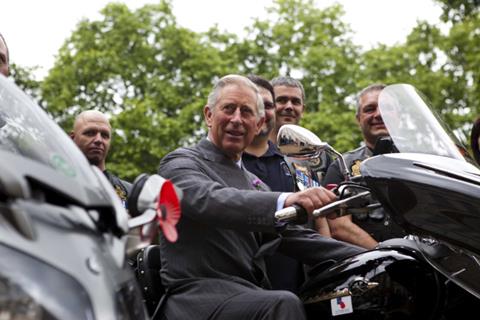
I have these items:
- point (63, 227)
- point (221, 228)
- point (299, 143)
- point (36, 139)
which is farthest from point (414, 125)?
point (63, 227)

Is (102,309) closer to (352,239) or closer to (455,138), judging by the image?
(455,138)

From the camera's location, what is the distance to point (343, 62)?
27.2m

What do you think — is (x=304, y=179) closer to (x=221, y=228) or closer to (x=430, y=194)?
(x=221, y=228)

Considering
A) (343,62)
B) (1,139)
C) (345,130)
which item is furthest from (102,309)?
(343,62)

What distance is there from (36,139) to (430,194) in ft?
4.14

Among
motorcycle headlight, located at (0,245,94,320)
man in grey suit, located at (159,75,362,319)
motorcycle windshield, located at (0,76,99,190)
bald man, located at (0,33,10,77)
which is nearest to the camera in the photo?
motorcycle headlight, located at (0,245,94,320)

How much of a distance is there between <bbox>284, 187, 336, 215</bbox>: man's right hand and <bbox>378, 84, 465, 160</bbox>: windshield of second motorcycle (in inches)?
13.0

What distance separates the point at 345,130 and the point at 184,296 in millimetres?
21404

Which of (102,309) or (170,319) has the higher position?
(102,309)

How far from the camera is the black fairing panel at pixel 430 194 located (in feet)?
8.64

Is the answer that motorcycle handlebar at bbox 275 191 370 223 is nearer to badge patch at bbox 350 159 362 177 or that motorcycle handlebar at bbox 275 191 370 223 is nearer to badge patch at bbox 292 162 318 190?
badge patch at bbox 292 162 318 190

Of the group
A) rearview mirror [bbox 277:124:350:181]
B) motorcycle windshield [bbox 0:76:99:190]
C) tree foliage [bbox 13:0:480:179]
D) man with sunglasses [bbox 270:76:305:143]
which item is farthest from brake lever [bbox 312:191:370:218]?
tree foliage [bbox 13:0:480:179]

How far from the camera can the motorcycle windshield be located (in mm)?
1942

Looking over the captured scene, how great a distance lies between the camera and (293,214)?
9.40ft
